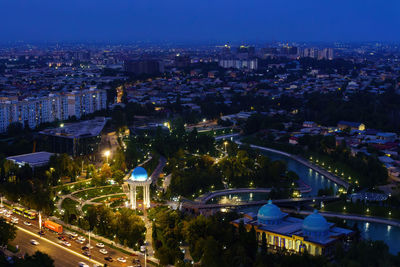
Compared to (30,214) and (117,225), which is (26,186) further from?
(117,225)

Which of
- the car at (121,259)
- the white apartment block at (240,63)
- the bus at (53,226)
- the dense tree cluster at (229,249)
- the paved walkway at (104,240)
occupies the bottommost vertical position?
the paved walkway at (104,240)

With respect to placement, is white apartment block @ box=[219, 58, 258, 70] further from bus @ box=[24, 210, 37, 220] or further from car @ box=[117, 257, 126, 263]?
car @ box=[117, 257, 126, 263]

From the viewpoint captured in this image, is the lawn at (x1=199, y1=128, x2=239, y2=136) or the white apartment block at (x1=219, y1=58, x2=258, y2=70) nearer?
the lawn at (x1=199, y1=128, x2=239, y2=136)

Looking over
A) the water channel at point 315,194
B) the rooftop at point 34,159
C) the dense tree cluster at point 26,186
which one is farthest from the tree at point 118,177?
the water channel at point 315,194

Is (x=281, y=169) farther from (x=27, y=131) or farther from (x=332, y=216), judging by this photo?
(x=27, y=131)

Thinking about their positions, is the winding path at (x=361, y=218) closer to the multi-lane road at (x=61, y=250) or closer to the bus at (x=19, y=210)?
the multi-lane road at (x=61, y=250)

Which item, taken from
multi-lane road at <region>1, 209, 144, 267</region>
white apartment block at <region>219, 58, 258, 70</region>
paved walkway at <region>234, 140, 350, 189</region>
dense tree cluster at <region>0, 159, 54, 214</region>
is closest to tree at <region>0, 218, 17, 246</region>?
multi-lane road at <region>1, 209, 144, 267</region>

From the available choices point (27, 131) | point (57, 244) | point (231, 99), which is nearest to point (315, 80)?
point (231, 99)
